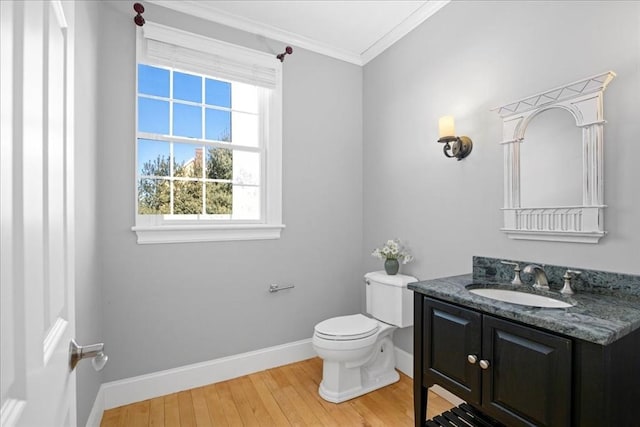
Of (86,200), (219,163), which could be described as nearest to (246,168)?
(219,163)

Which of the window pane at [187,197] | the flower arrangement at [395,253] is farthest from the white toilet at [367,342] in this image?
the window pane at [187,197]

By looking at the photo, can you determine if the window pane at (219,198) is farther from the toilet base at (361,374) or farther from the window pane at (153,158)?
the toilet base at (361,374)

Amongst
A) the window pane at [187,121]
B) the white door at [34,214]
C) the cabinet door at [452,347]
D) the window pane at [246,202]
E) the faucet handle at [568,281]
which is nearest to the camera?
the white door at [34,214]

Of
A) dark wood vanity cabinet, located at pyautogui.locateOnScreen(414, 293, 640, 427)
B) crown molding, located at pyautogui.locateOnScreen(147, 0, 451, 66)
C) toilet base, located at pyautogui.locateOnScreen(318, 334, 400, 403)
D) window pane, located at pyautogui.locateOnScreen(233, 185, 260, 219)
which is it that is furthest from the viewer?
window pane, located at pyautogui.locateOnScreen(233, 185, 260, 219)

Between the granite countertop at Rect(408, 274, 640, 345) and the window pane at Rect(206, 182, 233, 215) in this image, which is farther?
the window pane at Rect(206, 182, 233, 215)

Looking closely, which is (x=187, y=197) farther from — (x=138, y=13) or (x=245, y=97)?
(x=138, y=13)

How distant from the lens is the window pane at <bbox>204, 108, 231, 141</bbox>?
2.49 metres

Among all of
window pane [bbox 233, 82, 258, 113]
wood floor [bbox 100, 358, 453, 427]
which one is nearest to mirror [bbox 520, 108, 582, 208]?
wood floor [bbox 100, 358, 453, 427]

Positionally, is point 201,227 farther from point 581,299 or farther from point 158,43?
point 581,299

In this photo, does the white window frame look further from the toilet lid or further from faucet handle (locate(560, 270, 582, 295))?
faucet handle (locate(560, 270, 582, 295))

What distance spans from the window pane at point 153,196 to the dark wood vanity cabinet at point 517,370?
6.14 feet

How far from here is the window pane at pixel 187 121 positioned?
2373 mm

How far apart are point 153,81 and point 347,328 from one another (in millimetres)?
2260

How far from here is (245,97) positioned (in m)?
2.64
